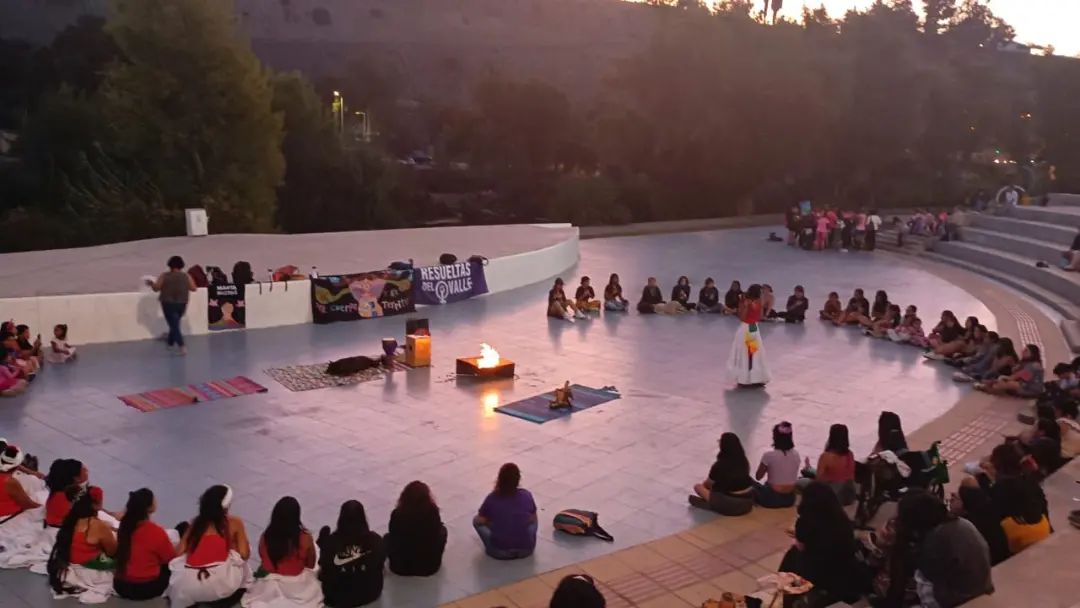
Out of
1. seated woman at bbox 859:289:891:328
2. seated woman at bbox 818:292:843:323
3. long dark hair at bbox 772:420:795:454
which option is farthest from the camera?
seated woman at bbox 818:292:843:323

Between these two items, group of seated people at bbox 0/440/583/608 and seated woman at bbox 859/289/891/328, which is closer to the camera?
group of seated people at bbox 0/440/583/608

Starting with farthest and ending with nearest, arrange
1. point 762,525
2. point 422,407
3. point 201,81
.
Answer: point 201,81, point 422,407, point 762,525

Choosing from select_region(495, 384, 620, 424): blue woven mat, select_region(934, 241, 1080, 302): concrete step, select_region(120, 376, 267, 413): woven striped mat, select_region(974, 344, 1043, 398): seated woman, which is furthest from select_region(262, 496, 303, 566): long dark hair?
select_region(934, 241, 1080, 302): concrete step

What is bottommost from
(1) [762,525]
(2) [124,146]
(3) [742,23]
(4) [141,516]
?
(1) [762,525]

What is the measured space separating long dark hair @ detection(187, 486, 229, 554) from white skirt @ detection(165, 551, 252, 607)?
146mm

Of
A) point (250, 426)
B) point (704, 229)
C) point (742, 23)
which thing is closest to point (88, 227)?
point (704, 229)

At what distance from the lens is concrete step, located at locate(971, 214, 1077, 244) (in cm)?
2402

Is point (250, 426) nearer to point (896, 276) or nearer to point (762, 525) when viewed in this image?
point (762, 525)

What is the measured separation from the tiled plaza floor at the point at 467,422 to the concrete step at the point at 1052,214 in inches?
527

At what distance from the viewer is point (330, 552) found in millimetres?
6168

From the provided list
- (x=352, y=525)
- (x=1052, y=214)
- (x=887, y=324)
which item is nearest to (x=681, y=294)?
(x=887, y=324)

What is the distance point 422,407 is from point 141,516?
536 cm

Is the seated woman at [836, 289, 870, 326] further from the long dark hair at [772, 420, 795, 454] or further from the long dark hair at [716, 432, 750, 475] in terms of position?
the long dark hair at [716, 432, 750, 475]

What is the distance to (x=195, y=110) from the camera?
33.7 m
